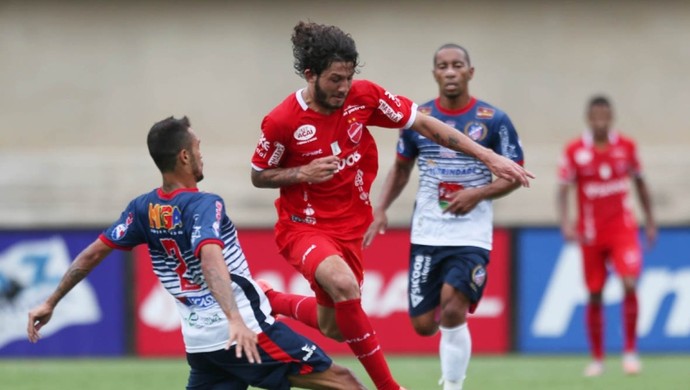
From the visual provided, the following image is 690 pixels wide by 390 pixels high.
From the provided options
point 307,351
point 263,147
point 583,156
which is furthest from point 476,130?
point 583,156

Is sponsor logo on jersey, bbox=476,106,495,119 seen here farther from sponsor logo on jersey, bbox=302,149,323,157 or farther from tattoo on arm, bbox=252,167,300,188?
tattoo on arm, bbox=252,167,300,188

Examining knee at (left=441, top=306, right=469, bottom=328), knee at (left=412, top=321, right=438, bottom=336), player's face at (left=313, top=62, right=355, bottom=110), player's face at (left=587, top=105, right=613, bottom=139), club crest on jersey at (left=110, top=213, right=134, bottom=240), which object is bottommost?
knee at (left=412, top=321, right=438, bottom=336)

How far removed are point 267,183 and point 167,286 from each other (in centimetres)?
141

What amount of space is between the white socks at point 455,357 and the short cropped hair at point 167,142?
2.80 metres

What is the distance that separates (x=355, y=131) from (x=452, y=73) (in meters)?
1.22

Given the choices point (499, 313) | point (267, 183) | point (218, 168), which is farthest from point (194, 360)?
point (218, 168)

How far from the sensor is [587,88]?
18.3 meters

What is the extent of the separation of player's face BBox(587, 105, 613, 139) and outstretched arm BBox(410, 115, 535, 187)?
4864mm

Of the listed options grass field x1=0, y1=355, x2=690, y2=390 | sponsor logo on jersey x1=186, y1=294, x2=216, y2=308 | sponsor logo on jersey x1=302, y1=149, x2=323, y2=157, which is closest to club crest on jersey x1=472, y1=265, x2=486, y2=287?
sponsor logo on jersey x1=302, y1=149, x2=323, y2=157

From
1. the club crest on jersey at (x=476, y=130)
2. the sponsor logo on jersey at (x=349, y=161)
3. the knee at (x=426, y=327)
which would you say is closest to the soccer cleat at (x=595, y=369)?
the knee at (x=426, y=327)

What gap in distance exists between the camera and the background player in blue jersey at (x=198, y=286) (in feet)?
21.3

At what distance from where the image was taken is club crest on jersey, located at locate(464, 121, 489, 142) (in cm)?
884

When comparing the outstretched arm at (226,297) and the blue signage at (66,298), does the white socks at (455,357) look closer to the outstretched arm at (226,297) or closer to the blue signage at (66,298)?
the outstretched arm at (226,297)

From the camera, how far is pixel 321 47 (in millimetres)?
7598
